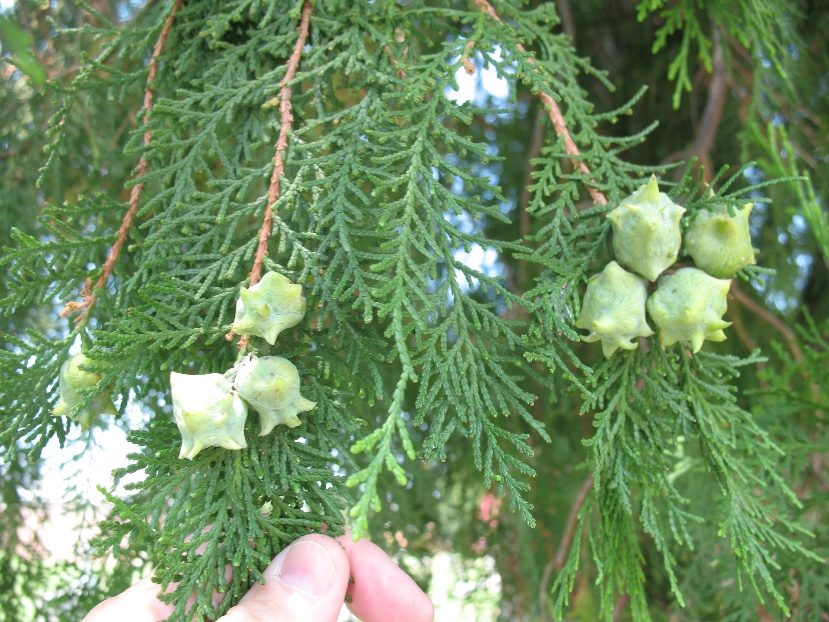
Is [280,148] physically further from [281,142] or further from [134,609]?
[134,609]

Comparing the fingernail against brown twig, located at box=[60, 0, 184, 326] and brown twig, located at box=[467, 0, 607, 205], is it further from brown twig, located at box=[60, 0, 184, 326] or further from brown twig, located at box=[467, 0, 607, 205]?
brown twig, located at box=[467, 0, 607, 205]

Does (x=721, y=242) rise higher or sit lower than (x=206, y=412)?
lower

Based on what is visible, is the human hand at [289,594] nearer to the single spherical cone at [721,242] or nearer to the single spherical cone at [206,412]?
the single spherical cone at [206,412]

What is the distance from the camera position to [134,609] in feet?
3.07

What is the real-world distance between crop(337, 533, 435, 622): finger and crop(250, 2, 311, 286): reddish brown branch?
1.66 feet

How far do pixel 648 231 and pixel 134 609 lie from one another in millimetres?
927

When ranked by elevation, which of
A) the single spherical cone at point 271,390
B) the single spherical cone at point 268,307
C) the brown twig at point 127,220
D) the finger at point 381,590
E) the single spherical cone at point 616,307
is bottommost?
the finger at point 381,590

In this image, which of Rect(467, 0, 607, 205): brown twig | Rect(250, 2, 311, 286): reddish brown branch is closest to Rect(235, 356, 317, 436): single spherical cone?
Rect(250, 2, 311, 286): reddish brown branch

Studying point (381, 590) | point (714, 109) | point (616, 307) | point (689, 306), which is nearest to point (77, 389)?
point (381, 590)

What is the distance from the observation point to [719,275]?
102 centimetres

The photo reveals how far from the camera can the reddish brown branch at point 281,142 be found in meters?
0.97

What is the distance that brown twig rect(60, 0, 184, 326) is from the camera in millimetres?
1077

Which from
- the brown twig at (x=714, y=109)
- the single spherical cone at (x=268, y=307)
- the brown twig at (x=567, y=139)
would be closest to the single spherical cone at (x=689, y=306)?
the brown twig at (x=567, y=139)

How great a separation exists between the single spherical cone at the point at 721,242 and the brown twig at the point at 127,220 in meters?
0.91
